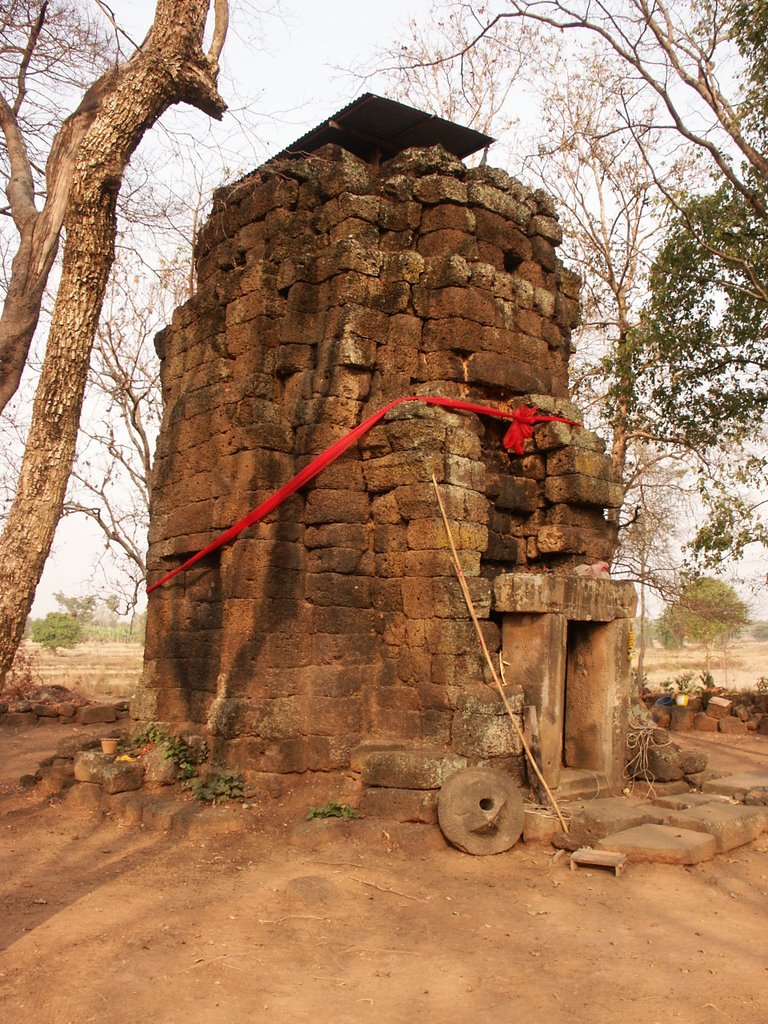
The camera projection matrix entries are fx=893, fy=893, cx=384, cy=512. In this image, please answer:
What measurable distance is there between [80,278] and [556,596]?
14.8ft

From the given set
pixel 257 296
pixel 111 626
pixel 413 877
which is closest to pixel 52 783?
pixel 413 877

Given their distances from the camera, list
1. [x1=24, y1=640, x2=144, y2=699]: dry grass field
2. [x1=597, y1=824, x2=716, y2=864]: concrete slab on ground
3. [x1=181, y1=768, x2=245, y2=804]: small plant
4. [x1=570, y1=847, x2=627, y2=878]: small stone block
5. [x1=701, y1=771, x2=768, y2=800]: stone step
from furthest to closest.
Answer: [x1=24, y1=640, x2=144, y2=699]: dry grass field < [x1=701, y1=771, x2=768, y2=800]: stone step < [x1=181, y1=768, x2=245, y2=804]: small plant < [x1=597, y1=824, x2=716, y2=864]: concrete slab on ground < [x1=570, y1=847, x2=627, y2=878]: small stone block

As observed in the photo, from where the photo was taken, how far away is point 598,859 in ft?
20.2

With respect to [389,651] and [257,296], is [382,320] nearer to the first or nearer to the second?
[257,296]

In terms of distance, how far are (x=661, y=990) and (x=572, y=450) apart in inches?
191

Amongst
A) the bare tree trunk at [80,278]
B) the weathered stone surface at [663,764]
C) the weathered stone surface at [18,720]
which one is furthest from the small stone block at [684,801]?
the weathered stone surface at [18,720]

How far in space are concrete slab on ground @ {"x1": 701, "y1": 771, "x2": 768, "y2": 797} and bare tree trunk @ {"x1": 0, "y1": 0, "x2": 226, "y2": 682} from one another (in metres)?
6.62

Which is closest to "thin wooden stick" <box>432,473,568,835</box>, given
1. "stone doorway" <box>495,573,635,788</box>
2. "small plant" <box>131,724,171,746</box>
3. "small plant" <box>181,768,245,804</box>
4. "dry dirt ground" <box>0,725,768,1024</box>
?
"stone doorway" <box>495,573,635,788</box>

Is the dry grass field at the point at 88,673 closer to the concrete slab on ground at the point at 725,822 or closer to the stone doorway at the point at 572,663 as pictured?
the stone doorway at the point at 572,663

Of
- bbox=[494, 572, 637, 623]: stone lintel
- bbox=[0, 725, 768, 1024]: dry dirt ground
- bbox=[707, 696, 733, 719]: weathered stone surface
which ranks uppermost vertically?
bbox=[494, 572, 637, 623]: stone lintel

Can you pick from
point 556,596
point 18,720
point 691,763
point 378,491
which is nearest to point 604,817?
point 556,596

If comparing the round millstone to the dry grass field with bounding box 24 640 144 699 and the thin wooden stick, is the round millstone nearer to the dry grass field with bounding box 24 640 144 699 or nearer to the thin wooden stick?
the thin wooden stick

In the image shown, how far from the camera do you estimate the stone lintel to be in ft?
24.1

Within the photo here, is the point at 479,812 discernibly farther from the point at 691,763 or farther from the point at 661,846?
the point at 691,763
